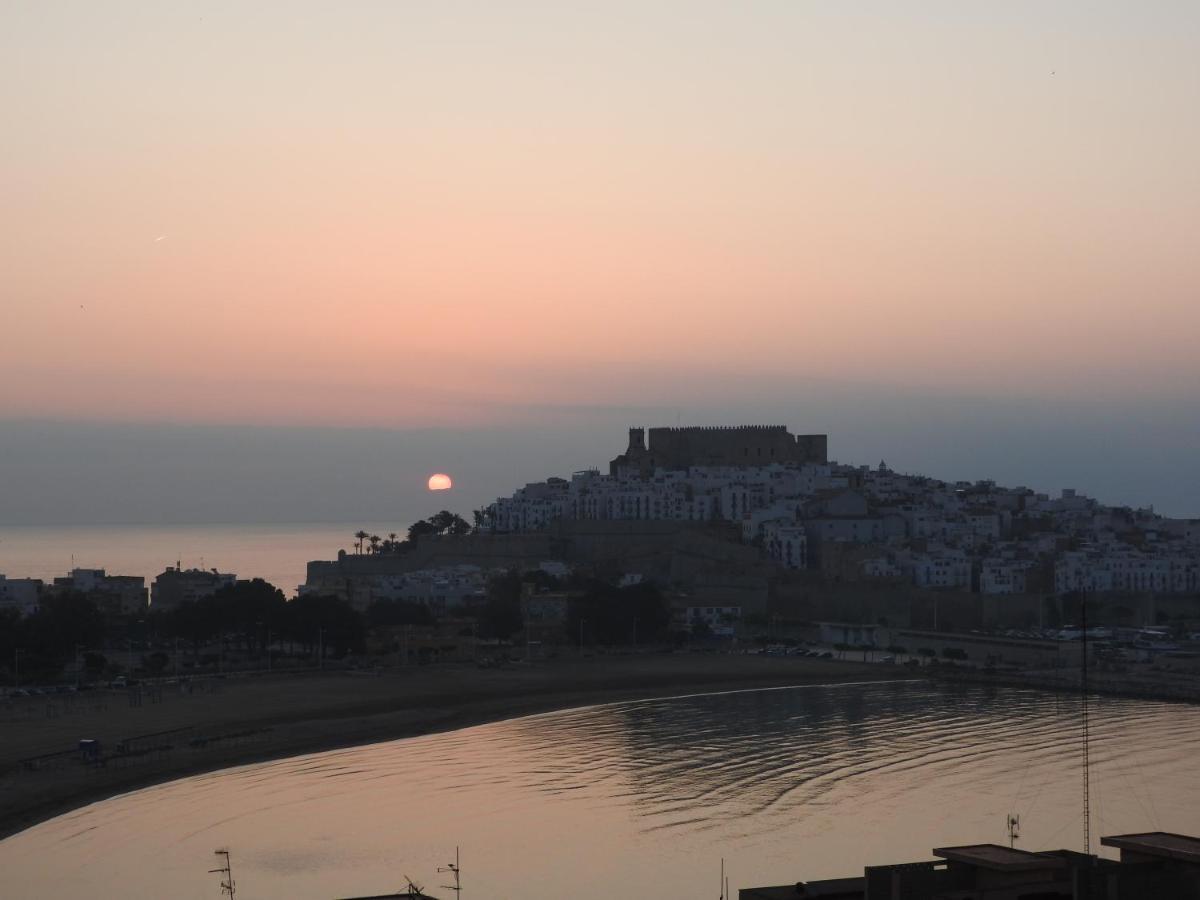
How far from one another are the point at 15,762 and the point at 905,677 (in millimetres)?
26049

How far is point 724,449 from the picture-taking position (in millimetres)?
85062

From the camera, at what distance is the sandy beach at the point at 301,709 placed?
88.4 feet

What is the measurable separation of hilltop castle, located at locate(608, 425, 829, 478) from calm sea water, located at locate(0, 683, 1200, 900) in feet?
161

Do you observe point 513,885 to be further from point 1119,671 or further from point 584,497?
point 584,497

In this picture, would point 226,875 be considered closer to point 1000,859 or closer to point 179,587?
point 1000,859

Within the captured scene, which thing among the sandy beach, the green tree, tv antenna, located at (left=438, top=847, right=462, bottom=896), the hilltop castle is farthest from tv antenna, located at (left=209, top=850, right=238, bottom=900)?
the hilltop castle

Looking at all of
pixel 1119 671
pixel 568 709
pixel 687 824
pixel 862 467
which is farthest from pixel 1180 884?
pixel 862 467

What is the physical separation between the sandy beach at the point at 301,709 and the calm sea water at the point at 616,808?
0.95 metres

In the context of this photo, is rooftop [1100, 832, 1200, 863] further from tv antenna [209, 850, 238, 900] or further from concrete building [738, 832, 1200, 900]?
tv antenna [209, 850, 238, 900]

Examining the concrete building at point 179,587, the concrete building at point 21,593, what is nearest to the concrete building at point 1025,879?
the concrete building at point 21,593

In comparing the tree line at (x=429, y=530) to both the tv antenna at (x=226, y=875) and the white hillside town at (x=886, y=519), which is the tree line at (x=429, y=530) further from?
the tv antenna at (x=226, y=875)

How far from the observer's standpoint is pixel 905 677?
46.6 metres

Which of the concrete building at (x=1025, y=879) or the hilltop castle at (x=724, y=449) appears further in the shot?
the hilltop castle at (x=724, y=449)

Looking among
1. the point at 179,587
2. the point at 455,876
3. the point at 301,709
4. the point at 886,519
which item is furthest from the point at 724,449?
the point at 455,876
